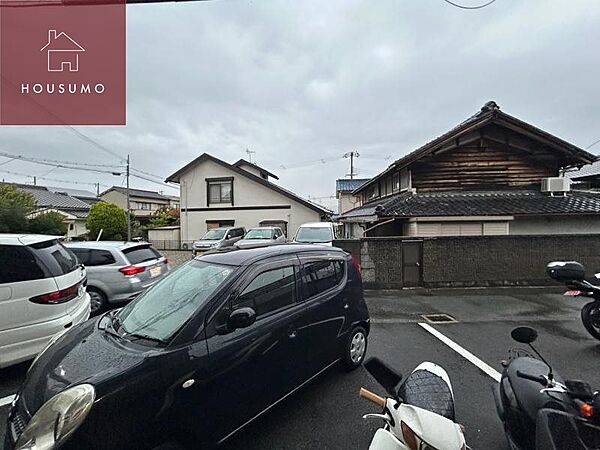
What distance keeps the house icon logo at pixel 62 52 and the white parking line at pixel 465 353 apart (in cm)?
855

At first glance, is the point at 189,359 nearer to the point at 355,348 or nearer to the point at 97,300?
the point at 355,348

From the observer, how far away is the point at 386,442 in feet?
4.24

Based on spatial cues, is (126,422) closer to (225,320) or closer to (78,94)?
(225,320)

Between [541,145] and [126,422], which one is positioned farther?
[541,145]

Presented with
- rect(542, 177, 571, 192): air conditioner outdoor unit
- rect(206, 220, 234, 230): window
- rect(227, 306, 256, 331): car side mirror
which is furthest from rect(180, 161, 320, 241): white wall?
rect(227, 306, 256, 331): car side mirror

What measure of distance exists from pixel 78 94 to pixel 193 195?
1405 centimetres

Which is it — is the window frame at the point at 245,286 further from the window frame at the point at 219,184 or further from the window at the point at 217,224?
the window frame at the point at 219,184

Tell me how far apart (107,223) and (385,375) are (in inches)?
937

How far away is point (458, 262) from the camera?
7.71 m

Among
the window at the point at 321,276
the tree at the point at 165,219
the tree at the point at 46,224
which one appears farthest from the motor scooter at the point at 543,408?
the tree at the point at 165,219

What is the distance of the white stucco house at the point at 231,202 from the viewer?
2036 cm

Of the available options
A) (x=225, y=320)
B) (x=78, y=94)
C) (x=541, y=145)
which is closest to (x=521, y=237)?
(x=541, y=145)

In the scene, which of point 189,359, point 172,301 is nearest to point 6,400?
point 172,301

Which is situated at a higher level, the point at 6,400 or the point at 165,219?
the point at 165,219
